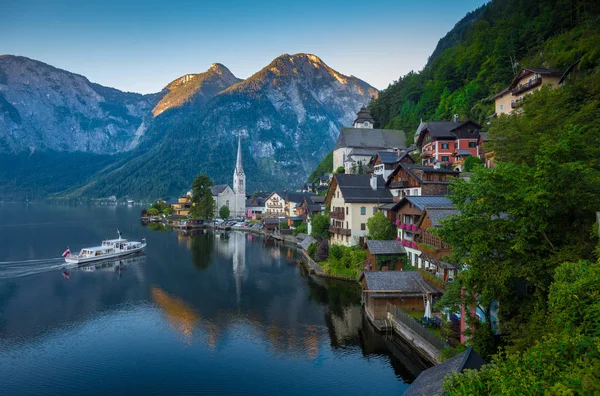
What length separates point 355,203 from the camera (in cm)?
4819

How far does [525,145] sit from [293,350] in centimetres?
2569

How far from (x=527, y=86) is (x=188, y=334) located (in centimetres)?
5070

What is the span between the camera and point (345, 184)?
50719 millimetres

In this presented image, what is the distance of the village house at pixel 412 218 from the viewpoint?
114 ft

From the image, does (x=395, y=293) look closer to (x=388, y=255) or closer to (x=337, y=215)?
(x=388, y=255)

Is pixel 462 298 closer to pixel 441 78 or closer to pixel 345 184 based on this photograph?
pixel 345 184

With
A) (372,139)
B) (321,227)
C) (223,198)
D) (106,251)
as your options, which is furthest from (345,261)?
(223,198)

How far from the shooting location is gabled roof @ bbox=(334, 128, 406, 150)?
95.0 metres

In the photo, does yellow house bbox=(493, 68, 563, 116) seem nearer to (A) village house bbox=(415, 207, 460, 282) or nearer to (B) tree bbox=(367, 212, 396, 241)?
(B) tree bbox=(367, 212, 396, 241)

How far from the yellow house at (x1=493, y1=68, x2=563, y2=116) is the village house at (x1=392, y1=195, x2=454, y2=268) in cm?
2216

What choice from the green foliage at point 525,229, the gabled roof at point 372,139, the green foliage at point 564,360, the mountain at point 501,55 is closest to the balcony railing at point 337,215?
the green foliage at point 525,229

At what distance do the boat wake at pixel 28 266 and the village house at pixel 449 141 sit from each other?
59.7m

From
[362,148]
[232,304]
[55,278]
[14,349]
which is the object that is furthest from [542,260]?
[362,148]

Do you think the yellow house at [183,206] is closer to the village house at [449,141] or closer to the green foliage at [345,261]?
the village house at [449,141]
